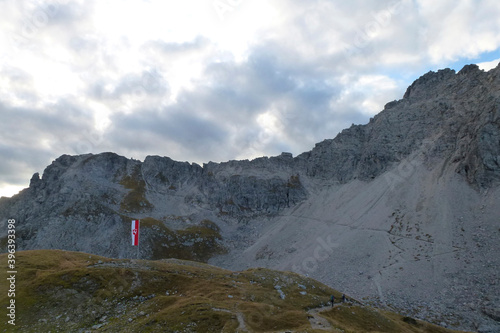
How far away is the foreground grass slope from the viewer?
115 feet

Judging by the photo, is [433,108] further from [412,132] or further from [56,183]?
[56,183]

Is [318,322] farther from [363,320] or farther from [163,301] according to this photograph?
[163,301]

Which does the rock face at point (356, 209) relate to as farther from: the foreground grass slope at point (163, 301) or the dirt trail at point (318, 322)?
the dirt trail at point (318, 322)

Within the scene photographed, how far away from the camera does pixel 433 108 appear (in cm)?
14338

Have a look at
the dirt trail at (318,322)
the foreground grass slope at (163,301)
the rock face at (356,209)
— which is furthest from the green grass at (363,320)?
the rock face at (356,209)

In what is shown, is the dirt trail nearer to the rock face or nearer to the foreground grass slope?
the foreground grass slope

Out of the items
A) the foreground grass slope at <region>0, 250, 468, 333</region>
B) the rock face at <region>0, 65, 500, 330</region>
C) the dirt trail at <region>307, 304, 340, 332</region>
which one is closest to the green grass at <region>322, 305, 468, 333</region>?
the foreground grass slope at <region>0, 250, 468, 333</region>

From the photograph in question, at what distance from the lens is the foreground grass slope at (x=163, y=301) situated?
3503 cm

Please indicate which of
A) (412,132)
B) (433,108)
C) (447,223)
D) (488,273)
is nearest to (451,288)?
(488,273)

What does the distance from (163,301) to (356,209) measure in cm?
10155

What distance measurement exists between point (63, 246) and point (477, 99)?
7346 inches

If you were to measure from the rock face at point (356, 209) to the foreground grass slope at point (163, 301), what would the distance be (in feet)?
91.8

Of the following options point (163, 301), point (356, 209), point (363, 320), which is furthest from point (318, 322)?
point (356, 209)

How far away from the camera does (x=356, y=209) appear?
125625 millimetres
